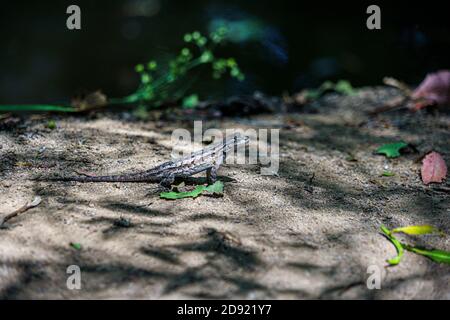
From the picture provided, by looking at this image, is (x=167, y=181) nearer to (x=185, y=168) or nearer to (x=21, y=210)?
(x=185, y=168)

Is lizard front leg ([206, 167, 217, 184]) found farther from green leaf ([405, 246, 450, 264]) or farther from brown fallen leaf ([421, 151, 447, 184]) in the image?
brown fallen leaf ([421, 151, 447, 184])

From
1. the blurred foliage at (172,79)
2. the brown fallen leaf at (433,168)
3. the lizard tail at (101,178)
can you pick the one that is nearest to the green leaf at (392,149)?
the brown fallen leaf at (433,168)

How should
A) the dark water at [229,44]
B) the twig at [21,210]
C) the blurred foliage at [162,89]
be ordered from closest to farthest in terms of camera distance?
the twig at [21,210] → the blurred foliage at [162,89] → the dark water at [229,44]

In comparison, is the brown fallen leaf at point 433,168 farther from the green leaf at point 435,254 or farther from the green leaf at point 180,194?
the green leaf at point 180,194

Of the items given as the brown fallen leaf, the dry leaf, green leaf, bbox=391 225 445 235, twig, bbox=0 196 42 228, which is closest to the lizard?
twig, bbox=0 196 42 228

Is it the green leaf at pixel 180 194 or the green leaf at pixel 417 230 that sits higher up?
the green leaf at pixel 180 194

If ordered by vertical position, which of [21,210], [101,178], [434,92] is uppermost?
[434,92]

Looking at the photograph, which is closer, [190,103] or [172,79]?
[172,79]

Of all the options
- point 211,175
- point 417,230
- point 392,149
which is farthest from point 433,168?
point 211,175
